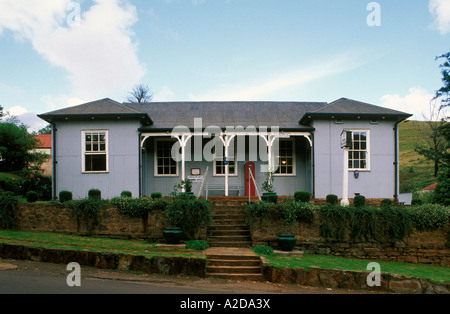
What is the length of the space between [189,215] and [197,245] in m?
1.06

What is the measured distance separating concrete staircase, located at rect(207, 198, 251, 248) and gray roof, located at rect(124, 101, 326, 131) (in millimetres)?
4118

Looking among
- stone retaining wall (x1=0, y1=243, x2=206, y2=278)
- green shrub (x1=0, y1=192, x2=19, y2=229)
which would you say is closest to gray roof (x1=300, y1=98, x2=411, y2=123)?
stone retaining wall (x1=0, y1=243, x2=206, y2=278)

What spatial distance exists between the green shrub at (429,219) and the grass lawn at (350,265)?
1.30 meters

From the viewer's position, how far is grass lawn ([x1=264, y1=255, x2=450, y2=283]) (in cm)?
A: 934

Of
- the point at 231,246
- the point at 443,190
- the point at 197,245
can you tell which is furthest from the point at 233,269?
the point at 443,190

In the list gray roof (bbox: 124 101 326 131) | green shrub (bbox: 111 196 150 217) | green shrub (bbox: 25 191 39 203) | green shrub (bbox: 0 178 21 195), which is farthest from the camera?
green shrub (bbox: 0 178 21 195)

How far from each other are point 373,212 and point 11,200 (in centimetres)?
1226

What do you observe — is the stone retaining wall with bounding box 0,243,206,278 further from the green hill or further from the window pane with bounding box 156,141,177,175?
the green hill

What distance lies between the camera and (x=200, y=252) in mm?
10422

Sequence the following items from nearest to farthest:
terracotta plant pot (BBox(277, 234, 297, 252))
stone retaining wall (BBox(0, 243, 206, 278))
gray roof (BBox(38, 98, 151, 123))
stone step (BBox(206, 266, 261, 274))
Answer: stone retaining wall (BBox(0, 243, 206, 278)), stone step (BBox(206, 266, 261, 274)), terracotta plant pot (BBox(277, 234, 297, 252)), gray roof (BBox(38, 98, 151, 123))
